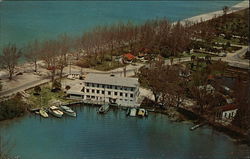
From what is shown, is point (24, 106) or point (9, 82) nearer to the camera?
point (24, 106)

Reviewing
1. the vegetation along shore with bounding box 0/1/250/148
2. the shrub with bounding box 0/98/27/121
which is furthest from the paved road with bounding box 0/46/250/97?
the shrub with bounding box 0/98/27/121

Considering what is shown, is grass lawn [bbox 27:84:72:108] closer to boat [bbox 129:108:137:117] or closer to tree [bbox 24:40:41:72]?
boat [bbox 129:108:137:117]

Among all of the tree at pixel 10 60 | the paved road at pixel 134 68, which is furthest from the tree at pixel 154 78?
the tree at pixel 10 60

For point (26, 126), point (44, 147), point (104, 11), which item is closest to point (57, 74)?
point (26, 126)

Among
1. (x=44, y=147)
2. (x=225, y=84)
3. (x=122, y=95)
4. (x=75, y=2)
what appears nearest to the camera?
(x=44, y=147)

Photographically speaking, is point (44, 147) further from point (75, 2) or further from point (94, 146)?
point (75, 2)

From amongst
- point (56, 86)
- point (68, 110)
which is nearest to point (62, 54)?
point (56, 86)
